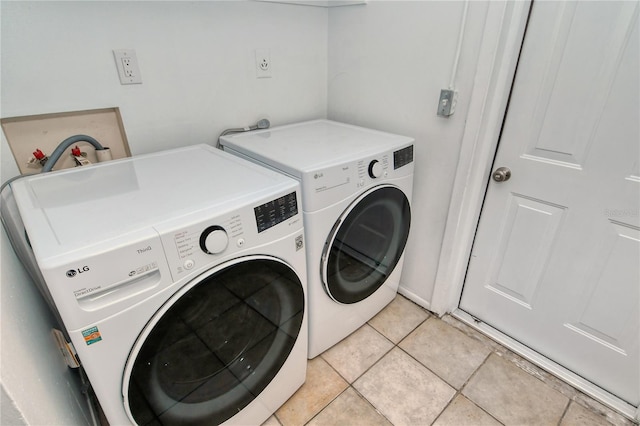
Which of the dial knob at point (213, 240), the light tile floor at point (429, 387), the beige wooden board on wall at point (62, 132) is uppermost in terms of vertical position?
the beige wooden board on wall at point (62, 132)

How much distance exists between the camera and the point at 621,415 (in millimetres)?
1284

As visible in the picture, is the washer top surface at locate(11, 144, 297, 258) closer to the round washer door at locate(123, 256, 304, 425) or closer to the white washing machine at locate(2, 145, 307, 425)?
the white washing machine at locate(2, 145, 307, 425)

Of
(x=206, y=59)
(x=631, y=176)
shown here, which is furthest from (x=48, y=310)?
(x=631, y=176)

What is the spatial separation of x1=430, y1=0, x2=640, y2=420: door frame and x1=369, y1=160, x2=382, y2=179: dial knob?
1.25 feet

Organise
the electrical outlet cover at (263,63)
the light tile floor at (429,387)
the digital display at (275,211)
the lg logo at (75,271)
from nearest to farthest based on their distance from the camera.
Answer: the lg logo at (75,271), the digital display at (275,211), the light tile floor at (429,387), the electrical outlet cover at (263,63)

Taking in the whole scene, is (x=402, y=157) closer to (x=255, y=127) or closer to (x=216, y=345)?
(x=255, y=127)

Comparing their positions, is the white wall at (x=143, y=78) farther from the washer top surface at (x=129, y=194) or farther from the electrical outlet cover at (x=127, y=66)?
the washer top surface at (x=129, y=194)

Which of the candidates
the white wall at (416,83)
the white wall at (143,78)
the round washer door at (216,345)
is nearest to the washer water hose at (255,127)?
the white wall at (143,78)

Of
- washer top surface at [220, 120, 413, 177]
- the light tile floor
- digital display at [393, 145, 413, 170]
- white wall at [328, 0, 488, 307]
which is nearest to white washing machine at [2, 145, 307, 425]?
washer top surface at [220, 120, 413, 177]

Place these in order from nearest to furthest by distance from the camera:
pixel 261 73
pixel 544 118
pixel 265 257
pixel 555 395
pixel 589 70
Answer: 1. pixel 265 257
2. pixel 589 70
3. pixel 544 118
4. pixel 555 395
5. pixel 261 73

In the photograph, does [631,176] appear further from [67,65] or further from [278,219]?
[67,65]

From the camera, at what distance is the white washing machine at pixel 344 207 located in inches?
45.0

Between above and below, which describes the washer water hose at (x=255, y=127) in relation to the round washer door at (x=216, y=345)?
above

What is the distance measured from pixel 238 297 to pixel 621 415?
60.5 inches
